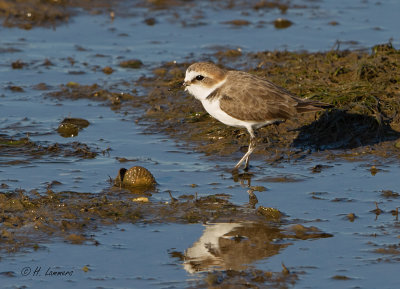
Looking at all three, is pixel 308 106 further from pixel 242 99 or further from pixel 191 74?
pixel 191 74

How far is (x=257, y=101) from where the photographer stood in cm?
851

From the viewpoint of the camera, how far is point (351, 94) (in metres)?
9.85

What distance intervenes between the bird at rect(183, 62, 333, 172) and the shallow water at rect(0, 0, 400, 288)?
597mm

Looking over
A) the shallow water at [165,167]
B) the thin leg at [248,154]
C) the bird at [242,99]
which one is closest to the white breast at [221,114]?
the bird at [242,99]

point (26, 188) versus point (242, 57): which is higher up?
point (242, 57)

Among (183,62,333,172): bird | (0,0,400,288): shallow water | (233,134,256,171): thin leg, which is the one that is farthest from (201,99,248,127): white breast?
(0,0,400,288): shallow water

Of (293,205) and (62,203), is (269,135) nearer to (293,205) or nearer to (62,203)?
(293,205)

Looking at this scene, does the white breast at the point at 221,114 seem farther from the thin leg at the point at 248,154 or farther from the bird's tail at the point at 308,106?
the bird's tail at the point at 308,106

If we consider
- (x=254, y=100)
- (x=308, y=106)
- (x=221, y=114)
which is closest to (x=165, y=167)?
(x=221, y=114)

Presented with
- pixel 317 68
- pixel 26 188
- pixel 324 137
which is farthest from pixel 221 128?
pixel 26 188

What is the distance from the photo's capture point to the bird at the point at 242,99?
847cm

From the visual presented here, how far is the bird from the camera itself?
8.47 metres

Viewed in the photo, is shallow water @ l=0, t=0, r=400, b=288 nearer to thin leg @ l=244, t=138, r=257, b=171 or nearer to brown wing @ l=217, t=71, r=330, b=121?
thin leg @ l=244, t=138, r=257, b=171

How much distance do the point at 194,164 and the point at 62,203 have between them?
6.54 feet
